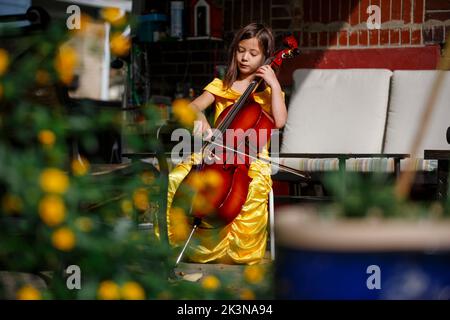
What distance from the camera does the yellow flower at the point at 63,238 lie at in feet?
3.56

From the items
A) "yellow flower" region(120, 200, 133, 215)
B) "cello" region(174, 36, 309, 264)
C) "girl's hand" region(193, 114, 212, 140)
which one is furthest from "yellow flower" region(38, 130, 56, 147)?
"girl's hand" region(193, 114, 212, 140)

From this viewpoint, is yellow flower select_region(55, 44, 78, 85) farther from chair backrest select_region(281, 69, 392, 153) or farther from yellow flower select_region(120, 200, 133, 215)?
chair backrest select_region(281, 69, 392, 153)

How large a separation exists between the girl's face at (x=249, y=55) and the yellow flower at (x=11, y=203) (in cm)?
248

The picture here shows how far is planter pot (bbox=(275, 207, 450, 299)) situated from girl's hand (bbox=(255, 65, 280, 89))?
245cm

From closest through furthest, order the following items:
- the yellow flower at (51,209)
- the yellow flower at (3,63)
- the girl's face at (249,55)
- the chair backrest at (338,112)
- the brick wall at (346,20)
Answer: the yellow flower at (51,209) → the yellow flower at (3,63) → the girl's face at (249,55) → the chair backrest at (338,112) → the brick wall at (346,20)

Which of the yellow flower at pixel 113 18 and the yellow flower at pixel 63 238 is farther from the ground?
the yellow flower at pixel 113 18

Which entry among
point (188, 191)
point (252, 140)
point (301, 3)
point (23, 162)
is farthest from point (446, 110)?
point (23, 162)

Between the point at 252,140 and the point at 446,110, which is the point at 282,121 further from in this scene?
the point at 446,110

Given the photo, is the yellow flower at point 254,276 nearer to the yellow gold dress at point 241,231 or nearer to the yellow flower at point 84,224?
the yellow flower at point 84,224

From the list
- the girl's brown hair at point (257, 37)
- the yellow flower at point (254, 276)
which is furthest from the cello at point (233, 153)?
the yellow flower at point (254, 276)

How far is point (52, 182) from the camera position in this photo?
3.47 feet

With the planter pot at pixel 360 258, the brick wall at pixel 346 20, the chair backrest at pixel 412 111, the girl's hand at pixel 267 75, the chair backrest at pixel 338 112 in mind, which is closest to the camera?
the planter pot at pixel 360 258

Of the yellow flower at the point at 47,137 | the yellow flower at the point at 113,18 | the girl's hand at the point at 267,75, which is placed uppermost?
the yellow flower at the point at 113,18

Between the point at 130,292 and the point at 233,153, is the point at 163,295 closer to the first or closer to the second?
the point at 130,292
